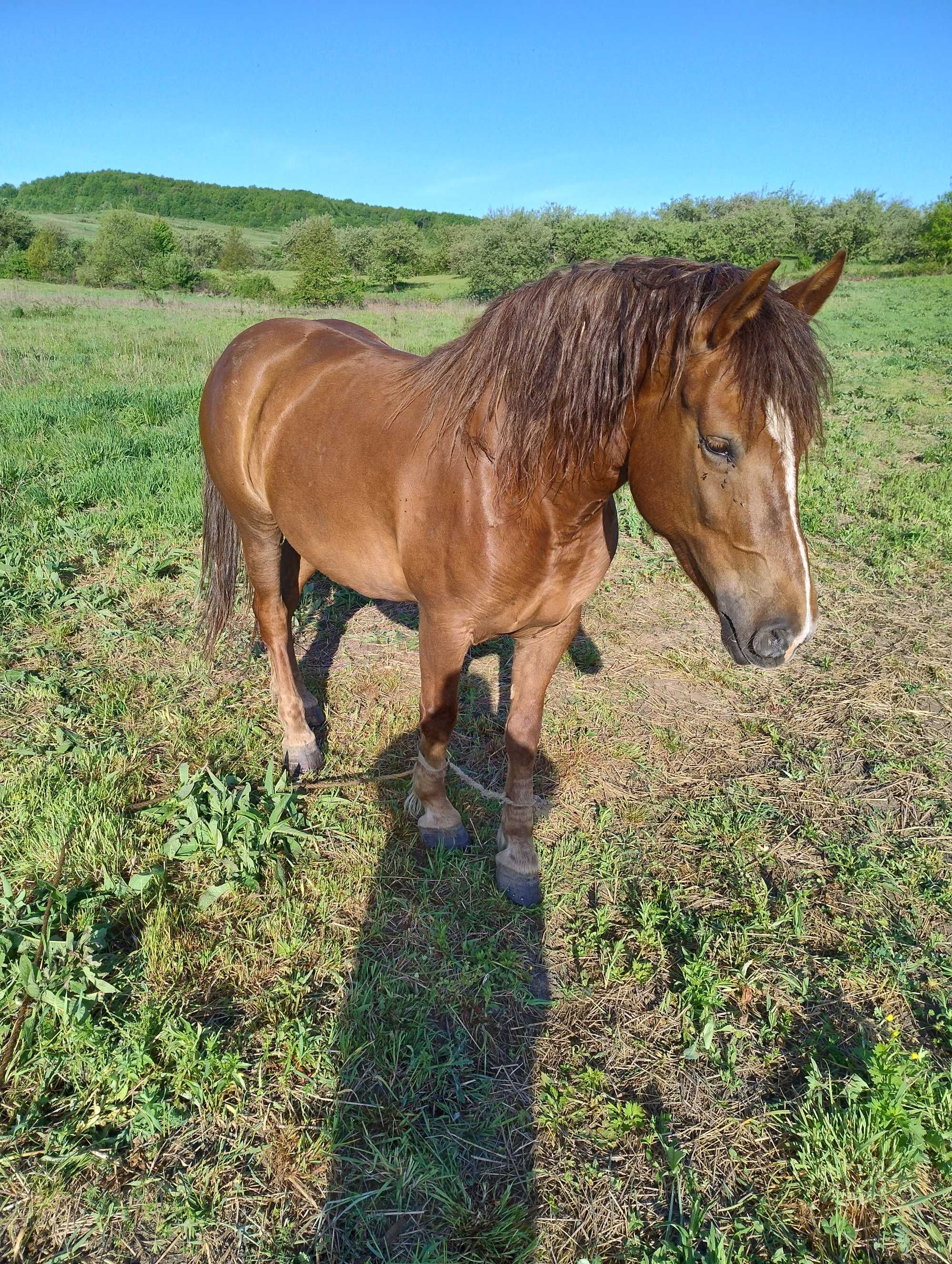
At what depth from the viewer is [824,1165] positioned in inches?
62.6

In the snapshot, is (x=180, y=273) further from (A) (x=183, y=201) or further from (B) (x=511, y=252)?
(A) (x=183, y=201)

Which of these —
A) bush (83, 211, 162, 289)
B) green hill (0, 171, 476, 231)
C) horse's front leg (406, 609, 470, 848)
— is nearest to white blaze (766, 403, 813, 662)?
horse's front leg (406, 609, 470, 848)

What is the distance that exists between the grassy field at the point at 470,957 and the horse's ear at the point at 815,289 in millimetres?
2002

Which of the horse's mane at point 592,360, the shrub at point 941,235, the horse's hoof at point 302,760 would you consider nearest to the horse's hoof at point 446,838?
the horse's hoof at point 302,760

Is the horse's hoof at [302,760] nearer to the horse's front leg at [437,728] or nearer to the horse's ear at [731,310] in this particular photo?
the horse's front leg at [437,728]

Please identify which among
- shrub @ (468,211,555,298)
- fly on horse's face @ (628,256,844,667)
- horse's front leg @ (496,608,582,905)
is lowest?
horse's front leg @ (496,608,582,905)

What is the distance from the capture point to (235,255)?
53.5 metres

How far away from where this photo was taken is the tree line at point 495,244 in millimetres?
41125

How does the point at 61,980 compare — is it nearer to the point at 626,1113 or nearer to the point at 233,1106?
the point at 233,1106

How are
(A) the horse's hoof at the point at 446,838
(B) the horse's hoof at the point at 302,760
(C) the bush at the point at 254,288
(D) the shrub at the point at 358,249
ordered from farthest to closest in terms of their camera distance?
(D) the shrub at the point at 358,249
(C) the bush at the point at 254,288
(B) the horse's hoof at the point at 302,760
(A) the horse's hoof at the point at 446,838

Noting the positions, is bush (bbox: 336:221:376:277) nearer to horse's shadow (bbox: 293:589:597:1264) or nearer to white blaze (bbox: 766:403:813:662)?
horse's shadow (bbox: 293:589:597:1264)

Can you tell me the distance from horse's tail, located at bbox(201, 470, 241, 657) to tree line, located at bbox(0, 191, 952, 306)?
35573mm

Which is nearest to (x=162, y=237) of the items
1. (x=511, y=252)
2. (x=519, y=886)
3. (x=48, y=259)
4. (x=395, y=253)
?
(x=48, y=259)

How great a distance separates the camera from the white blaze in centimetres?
143
